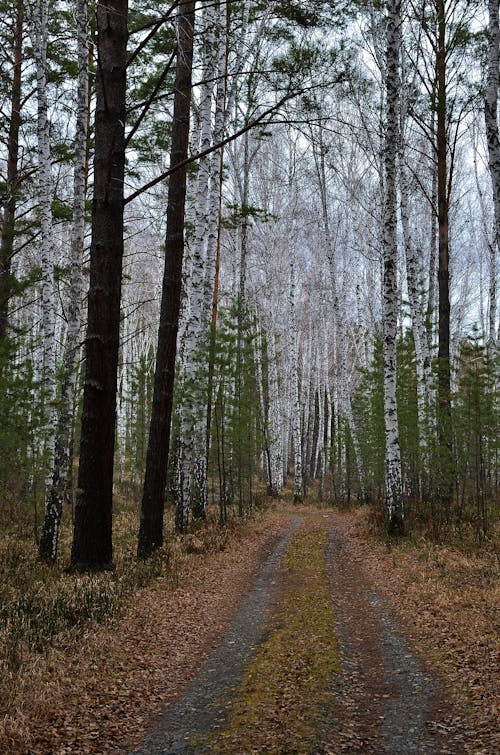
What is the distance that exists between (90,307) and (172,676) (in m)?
4.66

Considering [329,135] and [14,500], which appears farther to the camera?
[329,135]

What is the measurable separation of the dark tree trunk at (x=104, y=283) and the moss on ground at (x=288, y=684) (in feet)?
9.54

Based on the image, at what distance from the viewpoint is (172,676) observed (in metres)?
4.96

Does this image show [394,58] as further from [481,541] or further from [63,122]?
[481,541]

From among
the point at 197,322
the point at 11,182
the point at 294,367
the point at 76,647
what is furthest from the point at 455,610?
the point at 294,367

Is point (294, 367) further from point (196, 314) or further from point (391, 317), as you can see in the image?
point (196, 314)

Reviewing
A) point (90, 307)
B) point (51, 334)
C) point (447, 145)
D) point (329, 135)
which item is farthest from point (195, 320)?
point (329, 135)

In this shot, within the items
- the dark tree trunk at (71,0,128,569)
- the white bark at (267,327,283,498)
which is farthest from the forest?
the white bark at (267,327,283,498)

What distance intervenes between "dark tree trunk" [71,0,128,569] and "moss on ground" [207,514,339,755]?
2908 mm

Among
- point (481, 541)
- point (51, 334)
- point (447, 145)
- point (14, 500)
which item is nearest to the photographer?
point (51, 334)

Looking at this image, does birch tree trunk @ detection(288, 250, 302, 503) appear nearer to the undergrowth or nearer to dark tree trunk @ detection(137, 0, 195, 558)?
the undergrowth

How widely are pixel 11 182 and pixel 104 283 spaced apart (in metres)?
8.20

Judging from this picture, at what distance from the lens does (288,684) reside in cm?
462

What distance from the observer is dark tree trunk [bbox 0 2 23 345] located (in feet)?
44.0
